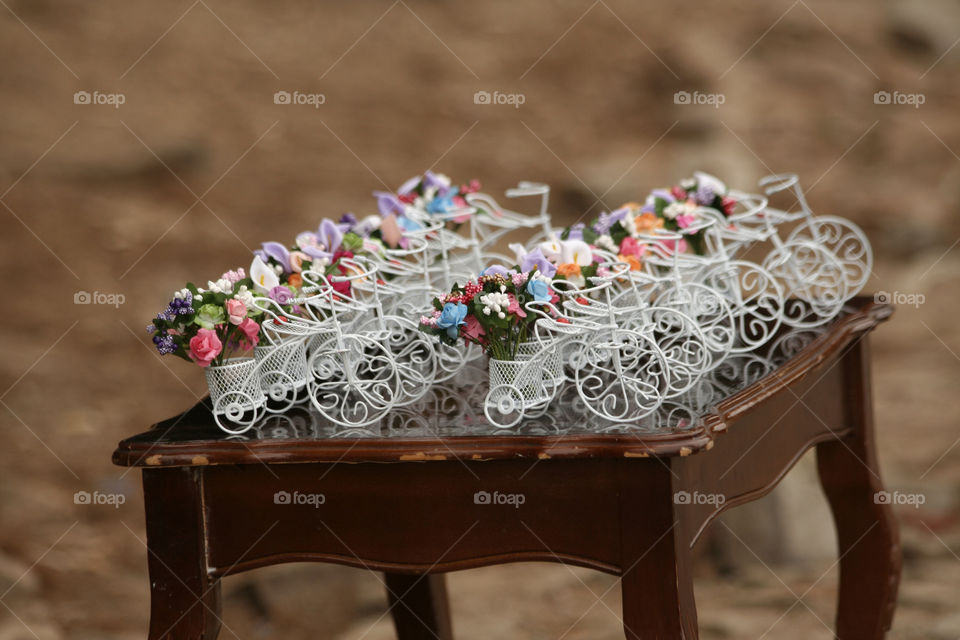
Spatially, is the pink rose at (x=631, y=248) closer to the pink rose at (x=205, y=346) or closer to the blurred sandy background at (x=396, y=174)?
the pink rose at (x=205, y=346)

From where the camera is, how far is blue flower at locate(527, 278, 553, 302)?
181 centimetres

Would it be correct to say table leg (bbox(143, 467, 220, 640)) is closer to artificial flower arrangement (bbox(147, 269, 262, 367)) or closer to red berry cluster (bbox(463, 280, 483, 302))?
artificial flower arrangement (bbox(147, 269, 262, 367))

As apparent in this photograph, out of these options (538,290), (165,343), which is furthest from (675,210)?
(165,343)

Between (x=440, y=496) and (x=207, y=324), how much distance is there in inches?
19.8

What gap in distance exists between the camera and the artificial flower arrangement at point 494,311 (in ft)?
5.91

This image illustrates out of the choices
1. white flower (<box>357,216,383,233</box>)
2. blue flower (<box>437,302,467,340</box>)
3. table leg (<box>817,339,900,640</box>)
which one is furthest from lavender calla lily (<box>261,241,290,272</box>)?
table leg (<box>817,339,900,640</box>)

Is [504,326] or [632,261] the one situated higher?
[632,261]

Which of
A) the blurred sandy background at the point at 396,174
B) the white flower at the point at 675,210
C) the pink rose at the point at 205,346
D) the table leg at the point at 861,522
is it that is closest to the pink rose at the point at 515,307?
the pink rose at the point at 205,346

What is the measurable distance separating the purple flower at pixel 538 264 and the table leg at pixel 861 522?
3.87 ft

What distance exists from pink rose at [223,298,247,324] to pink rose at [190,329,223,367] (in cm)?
4

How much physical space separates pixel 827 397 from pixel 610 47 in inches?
112

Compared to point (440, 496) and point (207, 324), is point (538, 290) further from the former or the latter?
point (207, 324)

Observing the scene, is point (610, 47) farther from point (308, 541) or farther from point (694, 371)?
point (308, 541)

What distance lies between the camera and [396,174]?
4840 mm
